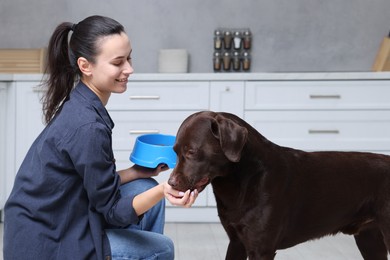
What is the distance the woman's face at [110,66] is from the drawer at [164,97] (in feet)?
5.70

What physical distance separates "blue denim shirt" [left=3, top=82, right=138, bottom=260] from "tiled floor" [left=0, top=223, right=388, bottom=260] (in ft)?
4.02

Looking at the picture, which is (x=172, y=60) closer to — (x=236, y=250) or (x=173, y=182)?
(x=236, y=250)

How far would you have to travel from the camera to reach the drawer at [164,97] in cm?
357

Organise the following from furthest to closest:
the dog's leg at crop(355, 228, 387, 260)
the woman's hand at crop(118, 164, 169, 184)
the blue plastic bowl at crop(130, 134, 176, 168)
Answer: the dog's leg at crop(355, 228, 387, 260)
the woman's hand at crop(118, 164, 169, 184)
the blue plastic bowl at crop(130, 134, 176, 168)

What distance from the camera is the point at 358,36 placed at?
420 centimetres

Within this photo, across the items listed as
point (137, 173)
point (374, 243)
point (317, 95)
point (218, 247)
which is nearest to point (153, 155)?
point (137, 173)

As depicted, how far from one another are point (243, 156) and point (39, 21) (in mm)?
2693

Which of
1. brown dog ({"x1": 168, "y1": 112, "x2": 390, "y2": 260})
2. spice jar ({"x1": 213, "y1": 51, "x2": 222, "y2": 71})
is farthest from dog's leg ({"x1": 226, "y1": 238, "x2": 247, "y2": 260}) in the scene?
spice jar ({"x1": 213, "y1": 51, "x2": 222, "y2": 71})

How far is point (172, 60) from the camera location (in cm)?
389

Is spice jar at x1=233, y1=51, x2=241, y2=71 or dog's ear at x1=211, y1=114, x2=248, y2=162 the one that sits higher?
spice jar at x1=233, y1=51, x2=241, y2=71

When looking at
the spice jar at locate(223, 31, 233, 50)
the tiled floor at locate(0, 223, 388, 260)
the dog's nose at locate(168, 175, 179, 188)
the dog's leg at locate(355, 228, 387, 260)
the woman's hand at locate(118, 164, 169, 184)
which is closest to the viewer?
the dog's nose at locate(168, 175, 179, 188)

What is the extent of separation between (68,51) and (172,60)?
2.06 m

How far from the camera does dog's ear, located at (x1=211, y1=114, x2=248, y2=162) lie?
1649 millimetres

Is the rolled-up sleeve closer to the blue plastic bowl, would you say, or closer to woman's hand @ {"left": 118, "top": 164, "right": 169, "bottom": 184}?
the blue plastic bowl
